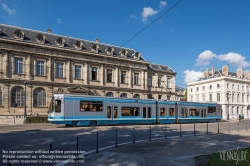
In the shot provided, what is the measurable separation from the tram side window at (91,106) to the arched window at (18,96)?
1494cm

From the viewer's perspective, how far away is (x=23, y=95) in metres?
34.1

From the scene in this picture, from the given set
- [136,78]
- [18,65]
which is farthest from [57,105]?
[136,78]

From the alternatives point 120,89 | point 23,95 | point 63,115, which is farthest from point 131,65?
point 63,115

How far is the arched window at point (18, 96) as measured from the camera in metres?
33.4

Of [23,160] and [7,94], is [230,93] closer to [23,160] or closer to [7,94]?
[7,94]

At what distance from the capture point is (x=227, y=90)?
63.5 m

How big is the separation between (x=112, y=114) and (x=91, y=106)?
2.91m

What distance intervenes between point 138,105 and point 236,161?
66.0ft

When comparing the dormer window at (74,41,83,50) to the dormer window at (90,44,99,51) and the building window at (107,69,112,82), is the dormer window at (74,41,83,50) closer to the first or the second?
the dormer window at (90,44,99,51)

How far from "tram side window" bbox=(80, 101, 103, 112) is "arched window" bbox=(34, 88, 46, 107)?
48.5ft

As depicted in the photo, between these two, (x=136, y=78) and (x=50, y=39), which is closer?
(x=50, y=39)

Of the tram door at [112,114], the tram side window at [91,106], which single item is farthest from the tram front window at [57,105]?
the tram door at [112,114]

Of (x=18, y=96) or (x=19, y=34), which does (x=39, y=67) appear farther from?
(x=19, y=34)

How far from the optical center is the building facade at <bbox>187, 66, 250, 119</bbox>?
207 feet
